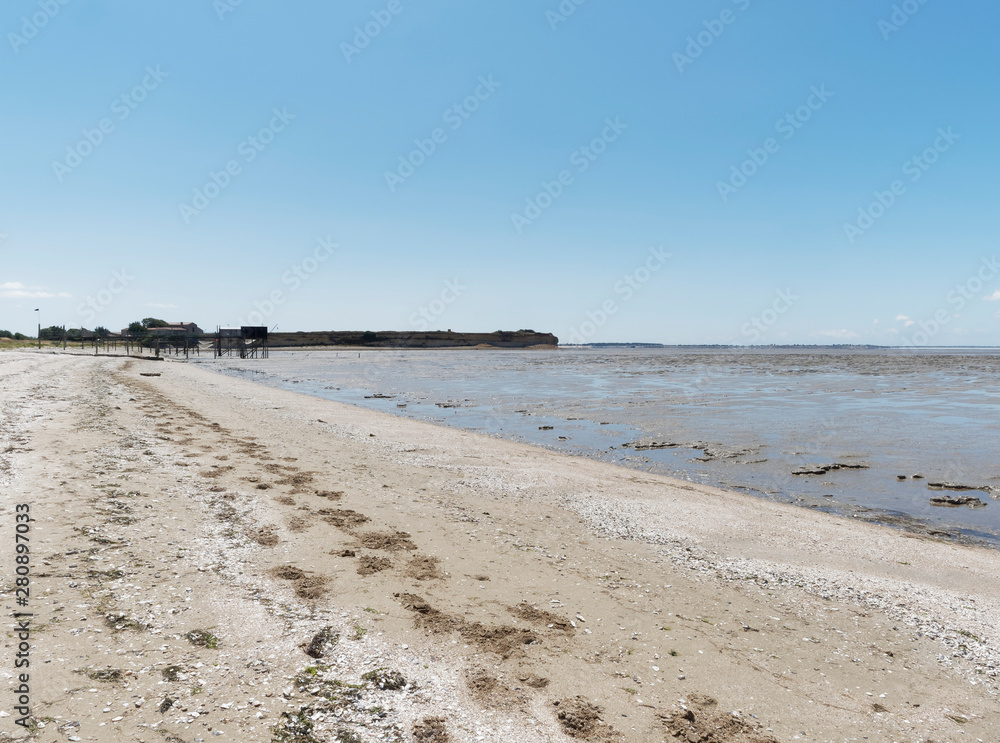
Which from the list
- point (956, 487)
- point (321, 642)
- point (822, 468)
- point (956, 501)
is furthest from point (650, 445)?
point (321, 642)

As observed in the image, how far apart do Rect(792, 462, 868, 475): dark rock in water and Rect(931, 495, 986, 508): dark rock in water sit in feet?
9.10

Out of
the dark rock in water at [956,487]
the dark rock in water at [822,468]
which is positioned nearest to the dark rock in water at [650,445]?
the dark rock in water at [822,468]

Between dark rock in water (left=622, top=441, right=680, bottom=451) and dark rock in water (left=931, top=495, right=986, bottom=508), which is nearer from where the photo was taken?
dark rock in water (left=931, top=495, right=986, bottom=508)

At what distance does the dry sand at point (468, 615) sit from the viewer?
4125 millimetres

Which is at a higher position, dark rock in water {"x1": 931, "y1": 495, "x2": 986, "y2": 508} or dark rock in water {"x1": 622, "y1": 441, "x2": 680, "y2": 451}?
dark rock in water {"x1": 622, "y1": 441, "x2": 680, "y2": 451}

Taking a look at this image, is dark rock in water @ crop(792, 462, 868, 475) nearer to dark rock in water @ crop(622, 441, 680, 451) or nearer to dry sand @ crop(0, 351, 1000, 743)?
dark rock in water @ crop(622, 441, 680, 451)

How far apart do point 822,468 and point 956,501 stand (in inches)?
131

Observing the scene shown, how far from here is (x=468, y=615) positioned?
5.69m

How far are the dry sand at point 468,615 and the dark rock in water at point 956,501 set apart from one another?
3.16m

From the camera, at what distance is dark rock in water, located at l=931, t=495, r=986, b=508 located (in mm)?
11770

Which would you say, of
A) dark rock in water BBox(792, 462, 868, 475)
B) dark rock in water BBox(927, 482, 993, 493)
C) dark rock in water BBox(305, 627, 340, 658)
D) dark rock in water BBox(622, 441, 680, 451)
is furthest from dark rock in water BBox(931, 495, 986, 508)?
dark rock in water BBox(305, 627, 340, 658)

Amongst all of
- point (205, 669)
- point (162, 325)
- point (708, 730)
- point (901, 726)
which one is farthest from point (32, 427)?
point (162, 325)

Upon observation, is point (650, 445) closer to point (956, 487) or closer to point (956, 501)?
point (956, 487)

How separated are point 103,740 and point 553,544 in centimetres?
578
